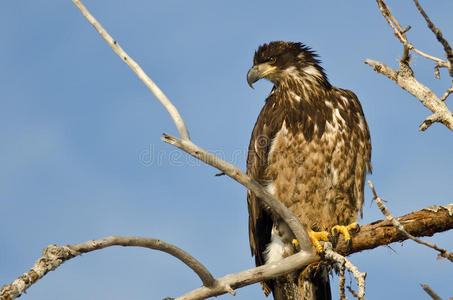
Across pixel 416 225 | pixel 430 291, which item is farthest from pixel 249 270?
pixel 416 225

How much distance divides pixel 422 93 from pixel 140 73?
285 cm

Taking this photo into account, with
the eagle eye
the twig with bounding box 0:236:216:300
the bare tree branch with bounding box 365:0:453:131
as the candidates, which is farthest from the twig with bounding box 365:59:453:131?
the twig with bounding box 0:236:216:300

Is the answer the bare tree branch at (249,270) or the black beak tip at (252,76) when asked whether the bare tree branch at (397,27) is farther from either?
the black beak tip at (252,76)

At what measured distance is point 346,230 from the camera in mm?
6590

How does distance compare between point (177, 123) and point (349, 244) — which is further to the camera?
point (349, 244)

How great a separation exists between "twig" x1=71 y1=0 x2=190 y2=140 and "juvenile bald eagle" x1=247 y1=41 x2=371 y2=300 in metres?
2.36

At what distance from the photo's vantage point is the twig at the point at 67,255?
14.0 feet

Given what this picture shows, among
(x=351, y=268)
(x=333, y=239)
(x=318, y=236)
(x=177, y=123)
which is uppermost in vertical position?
(x=177, y=123)

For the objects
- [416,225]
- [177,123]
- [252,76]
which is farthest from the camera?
[252,76]

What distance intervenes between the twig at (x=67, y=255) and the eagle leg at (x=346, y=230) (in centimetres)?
215

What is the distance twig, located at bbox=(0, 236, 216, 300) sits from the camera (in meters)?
4.26

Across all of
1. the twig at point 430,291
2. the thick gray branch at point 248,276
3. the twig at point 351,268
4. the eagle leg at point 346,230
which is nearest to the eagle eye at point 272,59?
the eagle leg at point 346,230

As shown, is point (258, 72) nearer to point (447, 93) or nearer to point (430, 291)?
point (447, 93)

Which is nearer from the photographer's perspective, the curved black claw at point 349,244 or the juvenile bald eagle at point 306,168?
the curved black claw at point 349,244
